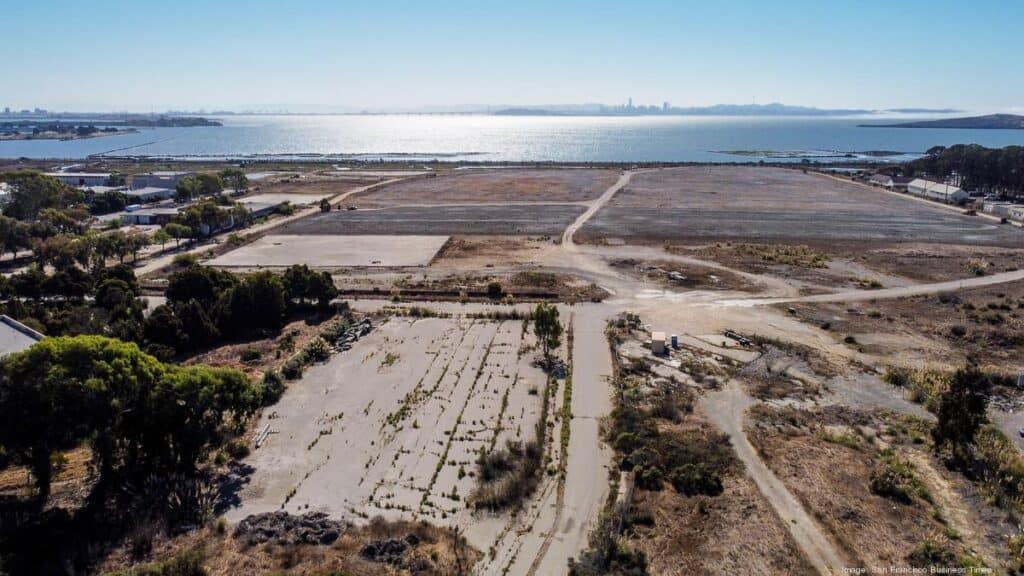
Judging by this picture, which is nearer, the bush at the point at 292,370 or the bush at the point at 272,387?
the bush at the point at 272,387

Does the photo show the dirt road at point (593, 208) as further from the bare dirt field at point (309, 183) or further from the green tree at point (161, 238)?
the bare dirt field at point (309, 183)

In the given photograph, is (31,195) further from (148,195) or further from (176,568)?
(176,568)

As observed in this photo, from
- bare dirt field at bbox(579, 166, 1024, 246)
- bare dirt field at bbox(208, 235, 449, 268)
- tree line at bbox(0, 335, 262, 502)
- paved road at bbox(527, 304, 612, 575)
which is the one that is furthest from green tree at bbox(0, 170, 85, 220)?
paved road at bbox(527, 304, 612, 575)

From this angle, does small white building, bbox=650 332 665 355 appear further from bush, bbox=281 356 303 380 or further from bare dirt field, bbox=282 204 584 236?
bare dirt field, bbox=282 204 584 236

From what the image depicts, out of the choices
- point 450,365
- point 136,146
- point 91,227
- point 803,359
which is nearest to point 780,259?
point 803,359

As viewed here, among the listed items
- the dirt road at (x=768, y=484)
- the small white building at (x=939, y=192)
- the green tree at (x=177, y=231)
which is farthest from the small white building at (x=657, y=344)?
the small white building at (x=939, y=192)

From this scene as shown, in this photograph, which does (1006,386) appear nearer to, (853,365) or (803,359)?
(853,365)
